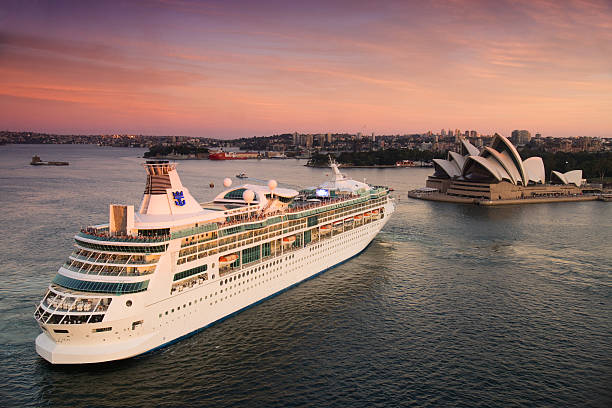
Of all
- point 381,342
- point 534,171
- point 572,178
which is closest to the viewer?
point 381,342

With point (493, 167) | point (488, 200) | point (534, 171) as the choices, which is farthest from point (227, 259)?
point (534, 171)

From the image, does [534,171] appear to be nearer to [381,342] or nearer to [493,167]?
[493,167]

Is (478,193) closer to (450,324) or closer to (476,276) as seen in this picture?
(476,276)

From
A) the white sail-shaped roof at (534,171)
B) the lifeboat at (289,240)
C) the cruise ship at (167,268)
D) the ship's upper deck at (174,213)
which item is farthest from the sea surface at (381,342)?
the white sail-shaped roof at (534,171)

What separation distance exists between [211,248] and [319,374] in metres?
6.15

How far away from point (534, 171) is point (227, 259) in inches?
2251

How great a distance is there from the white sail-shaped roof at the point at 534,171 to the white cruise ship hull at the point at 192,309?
157 ft

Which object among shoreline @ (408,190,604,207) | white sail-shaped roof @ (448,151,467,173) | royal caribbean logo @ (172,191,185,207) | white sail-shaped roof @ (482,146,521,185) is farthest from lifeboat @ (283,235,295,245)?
white sail-shaped roof @ (448,151,467,173)

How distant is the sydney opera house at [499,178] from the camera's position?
183 feet

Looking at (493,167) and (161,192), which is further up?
(493,167)

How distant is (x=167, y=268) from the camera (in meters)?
14.8

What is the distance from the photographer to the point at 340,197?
92.6ft

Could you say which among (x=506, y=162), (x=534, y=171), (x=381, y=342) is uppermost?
(x=506, y=162)

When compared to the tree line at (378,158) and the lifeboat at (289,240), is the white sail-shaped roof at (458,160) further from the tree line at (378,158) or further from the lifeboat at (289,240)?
the tree line at (378,158)
